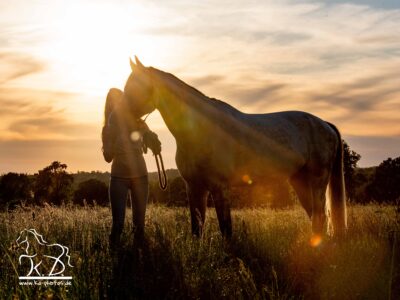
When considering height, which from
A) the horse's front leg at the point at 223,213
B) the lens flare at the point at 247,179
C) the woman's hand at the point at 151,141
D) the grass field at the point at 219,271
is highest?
the woman's hand at the point at 151,141

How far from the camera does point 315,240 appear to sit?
24.1 ft

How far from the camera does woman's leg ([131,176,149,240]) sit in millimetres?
6426

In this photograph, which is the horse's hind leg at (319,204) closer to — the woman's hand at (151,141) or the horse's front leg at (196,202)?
the horse's front leg at (196,202)

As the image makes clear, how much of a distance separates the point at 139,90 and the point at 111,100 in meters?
0.51

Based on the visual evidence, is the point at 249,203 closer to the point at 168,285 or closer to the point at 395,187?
the point at 395,187

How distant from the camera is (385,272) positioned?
220 inches

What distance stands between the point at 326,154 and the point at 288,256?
2.80 m

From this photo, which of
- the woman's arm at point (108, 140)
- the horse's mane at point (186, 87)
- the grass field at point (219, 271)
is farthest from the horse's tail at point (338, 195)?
the woman's arm at point (108, 140)

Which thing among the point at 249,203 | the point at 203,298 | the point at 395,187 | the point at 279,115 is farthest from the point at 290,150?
the point at 395,187

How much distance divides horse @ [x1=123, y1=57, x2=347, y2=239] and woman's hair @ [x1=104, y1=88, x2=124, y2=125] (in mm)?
217

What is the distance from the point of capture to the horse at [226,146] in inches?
259

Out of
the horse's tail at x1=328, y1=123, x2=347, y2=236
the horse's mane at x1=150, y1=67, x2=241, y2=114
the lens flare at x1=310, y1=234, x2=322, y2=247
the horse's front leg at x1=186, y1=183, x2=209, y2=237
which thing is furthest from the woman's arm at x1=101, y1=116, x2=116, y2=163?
→ the horse's tail at x1=328, y1=123, x2=347, y2=236

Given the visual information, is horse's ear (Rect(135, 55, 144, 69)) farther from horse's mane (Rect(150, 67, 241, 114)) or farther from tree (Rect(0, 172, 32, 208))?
tree (Rect(0, 172, 32, 208))

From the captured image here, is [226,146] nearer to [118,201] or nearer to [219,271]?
[118,201]
